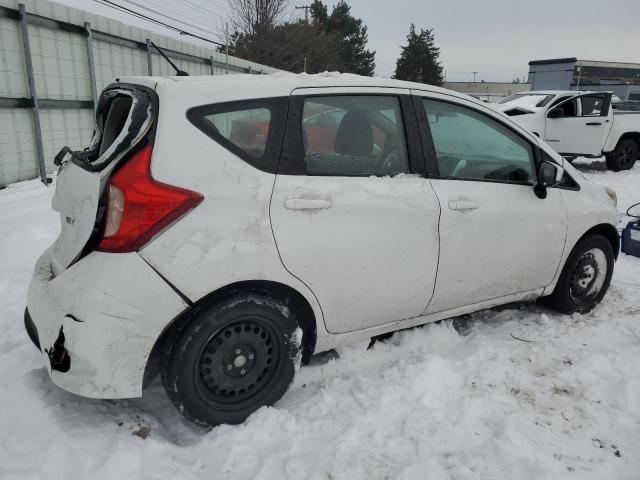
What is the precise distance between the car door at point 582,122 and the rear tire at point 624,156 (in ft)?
2.57

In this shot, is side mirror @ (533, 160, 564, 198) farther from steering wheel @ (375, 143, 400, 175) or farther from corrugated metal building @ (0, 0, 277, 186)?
corrugated metal building @ (0, 0, 277, 186)

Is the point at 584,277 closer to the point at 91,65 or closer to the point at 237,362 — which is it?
the point at 237,362

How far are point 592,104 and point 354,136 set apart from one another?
35.5 ft

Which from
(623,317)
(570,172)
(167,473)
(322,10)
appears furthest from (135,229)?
(322,10)

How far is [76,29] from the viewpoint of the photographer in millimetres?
7832

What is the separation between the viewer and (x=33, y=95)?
698 cm

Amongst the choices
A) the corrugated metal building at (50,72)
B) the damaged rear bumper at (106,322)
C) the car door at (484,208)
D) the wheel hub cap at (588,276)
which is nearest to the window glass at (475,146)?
the car door at (484,208)

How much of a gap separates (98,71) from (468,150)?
747 cm

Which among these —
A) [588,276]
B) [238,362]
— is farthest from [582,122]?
[238,362]

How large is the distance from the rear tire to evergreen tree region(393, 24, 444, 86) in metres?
49.8

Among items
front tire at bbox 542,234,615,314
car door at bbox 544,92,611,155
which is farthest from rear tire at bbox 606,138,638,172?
front tire at bbox 542,234,615,314

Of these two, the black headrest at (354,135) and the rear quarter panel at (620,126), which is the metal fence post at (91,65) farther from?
the rear quarter panel at (620,126)

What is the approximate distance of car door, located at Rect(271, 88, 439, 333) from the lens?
2477 millimetres

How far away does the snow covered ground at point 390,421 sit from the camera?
2186 millimetres
